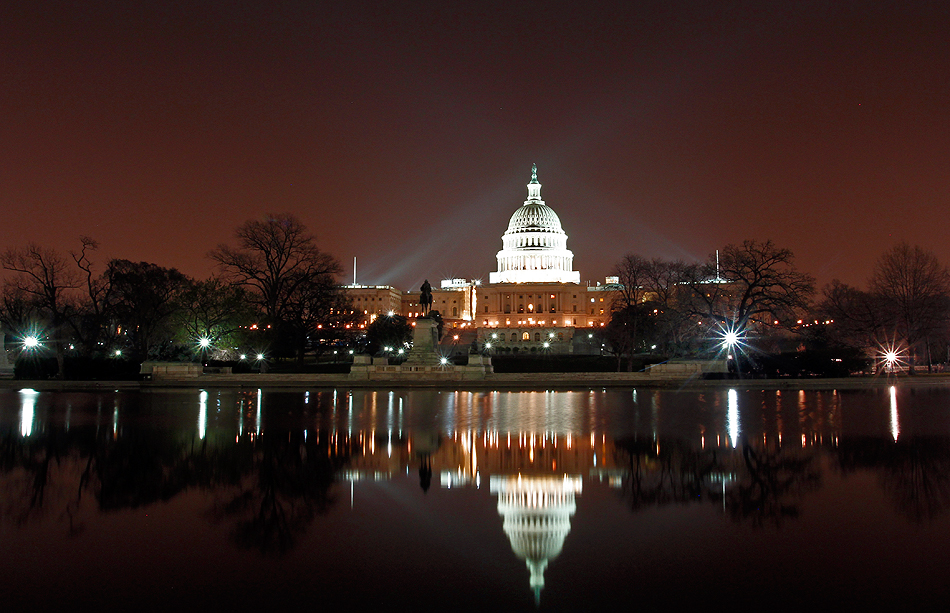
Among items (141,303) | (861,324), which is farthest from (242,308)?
(861,324)

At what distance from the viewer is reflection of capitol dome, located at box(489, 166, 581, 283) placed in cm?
15550

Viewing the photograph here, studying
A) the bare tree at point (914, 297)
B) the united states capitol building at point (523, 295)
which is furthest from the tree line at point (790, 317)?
the united states capitol building at point (523, 295)

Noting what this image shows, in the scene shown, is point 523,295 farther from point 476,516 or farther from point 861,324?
point 476,516

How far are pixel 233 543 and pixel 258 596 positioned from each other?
1762 millimetres

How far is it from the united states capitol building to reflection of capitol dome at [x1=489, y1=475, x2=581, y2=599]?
108 metres

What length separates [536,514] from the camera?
33.8ft

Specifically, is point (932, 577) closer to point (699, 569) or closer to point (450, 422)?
point (699, 569)

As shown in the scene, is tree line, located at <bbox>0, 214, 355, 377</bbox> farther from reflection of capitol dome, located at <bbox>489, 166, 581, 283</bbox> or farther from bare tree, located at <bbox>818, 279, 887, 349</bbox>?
reflection of capitol dome, located at <bbox>489, 166, 581, 283</bbox>

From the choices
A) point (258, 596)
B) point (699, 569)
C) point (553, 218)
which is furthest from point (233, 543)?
point (553, 218)

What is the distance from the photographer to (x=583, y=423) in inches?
813

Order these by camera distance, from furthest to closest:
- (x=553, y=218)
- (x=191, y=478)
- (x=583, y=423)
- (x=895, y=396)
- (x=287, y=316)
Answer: (x=553, y=218)
(x=287, y=316)
(x=895, y=396)
(x=583, y=423)
(x=191, y=478)

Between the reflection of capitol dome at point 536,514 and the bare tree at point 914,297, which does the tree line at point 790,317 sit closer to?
the bare tree at point 914,297

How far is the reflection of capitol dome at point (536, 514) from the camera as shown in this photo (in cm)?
853

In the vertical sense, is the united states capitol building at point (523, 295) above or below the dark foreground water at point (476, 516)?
above
